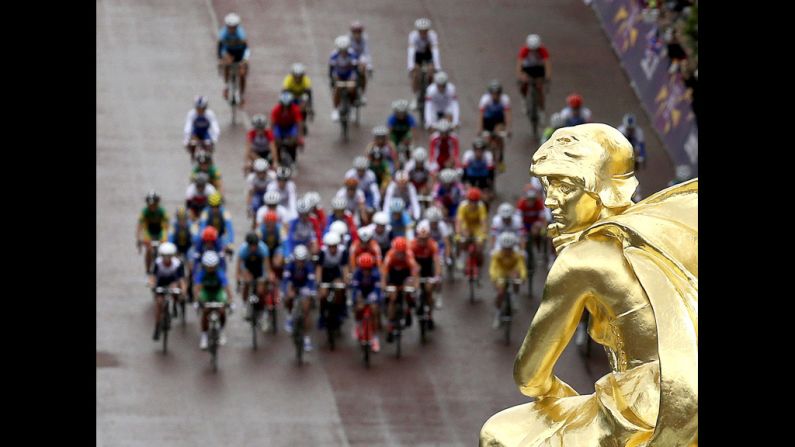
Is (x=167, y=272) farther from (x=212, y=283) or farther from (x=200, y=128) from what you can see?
(x=200, y=128)

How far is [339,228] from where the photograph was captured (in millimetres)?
26344

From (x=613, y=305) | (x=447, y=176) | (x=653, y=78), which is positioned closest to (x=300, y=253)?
(x=447, y=176)

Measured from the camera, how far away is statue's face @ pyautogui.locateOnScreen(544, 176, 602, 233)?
27.2 feet

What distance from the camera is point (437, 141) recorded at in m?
30.3

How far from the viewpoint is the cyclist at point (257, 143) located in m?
30.2

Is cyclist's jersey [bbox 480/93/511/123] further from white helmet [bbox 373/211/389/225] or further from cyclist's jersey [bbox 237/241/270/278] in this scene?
cyclist's jersey [bbox 237/241/270/278]

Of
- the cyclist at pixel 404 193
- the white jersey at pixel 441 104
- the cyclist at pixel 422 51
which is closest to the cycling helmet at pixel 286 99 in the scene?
the white jersey at pixel 441 104

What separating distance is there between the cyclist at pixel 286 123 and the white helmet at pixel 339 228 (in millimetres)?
4113

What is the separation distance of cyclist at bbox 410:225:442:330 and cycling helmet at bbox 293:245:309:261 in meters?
1.26

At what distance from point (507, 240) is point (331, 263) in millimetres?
2287

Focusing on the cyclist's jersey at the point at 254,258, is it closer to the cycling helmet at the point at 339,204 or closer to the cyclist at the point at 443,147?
the cycling helmet at the point at 339,204

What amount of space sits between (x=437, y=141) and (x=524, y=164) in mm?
3343

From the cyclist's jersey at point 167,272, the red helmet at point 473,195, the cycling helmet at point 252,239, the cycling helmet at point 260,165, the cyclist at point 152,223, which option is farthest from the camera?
the cycling helmet at point 260,165
